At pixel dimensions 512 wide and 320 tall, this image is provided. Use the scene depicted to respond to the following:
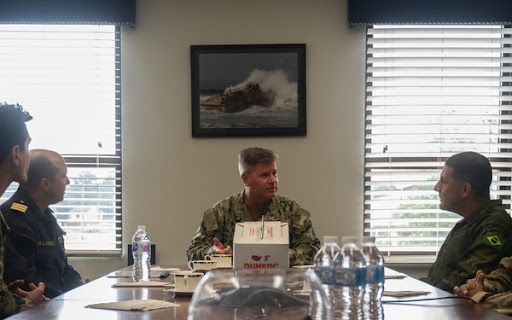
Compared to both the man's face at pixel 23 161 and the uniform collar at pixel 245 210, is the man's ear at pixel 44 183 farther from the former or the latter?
the uniform collar at pixel 245 210

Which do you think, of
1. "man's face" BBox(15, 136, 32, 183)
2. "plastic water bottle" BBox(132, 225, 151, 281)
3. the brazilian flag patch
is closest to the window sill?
the brazilian flag patch

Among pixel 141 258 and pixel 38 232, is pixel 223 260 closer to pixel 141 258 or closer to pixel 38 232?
pixel 141 258

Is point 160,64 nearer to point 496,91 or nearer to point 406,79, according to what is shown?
point 406,79

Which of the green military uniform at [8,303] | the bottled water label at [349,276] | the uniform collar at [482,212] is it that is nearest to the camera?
the bottled water label at [349,276]

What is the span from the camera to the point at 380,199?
4.50 meters

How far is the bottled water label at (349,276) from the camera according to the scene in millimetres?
1751

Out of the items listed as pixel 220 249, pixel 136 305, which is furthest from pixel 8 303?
pixel 220 249

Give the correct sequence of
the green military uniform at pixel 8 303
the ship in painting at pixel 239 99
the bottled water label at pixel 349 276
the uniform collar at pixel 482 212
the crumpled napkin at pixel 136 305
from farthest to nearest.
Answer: the ship in painting at pixel 239 99 < the uniform collar at pixel 482 212 < the green military uniform at pixel 8 303 < the crumpled napkin at pixel 136 305 < the bottled water label at pixel 349 276

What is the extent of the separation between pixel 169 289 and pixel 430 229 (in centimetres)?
259

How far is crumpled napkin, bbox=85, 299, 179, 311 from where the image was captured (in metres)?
2.01

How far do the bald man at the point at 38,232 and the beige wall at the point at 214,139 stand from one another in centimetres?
120

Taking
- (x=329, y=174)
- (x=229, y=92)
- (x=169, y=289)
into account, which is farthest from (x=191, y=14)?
(x=169, y=289)

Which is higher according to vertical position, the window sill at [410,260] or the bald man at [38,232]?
the bald man at [38,232]

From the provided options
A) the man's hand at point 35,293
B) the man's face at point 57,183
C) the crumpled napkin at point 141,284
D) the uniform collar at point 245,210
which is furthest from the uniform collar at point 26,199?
the uniform collar at point 245,210
